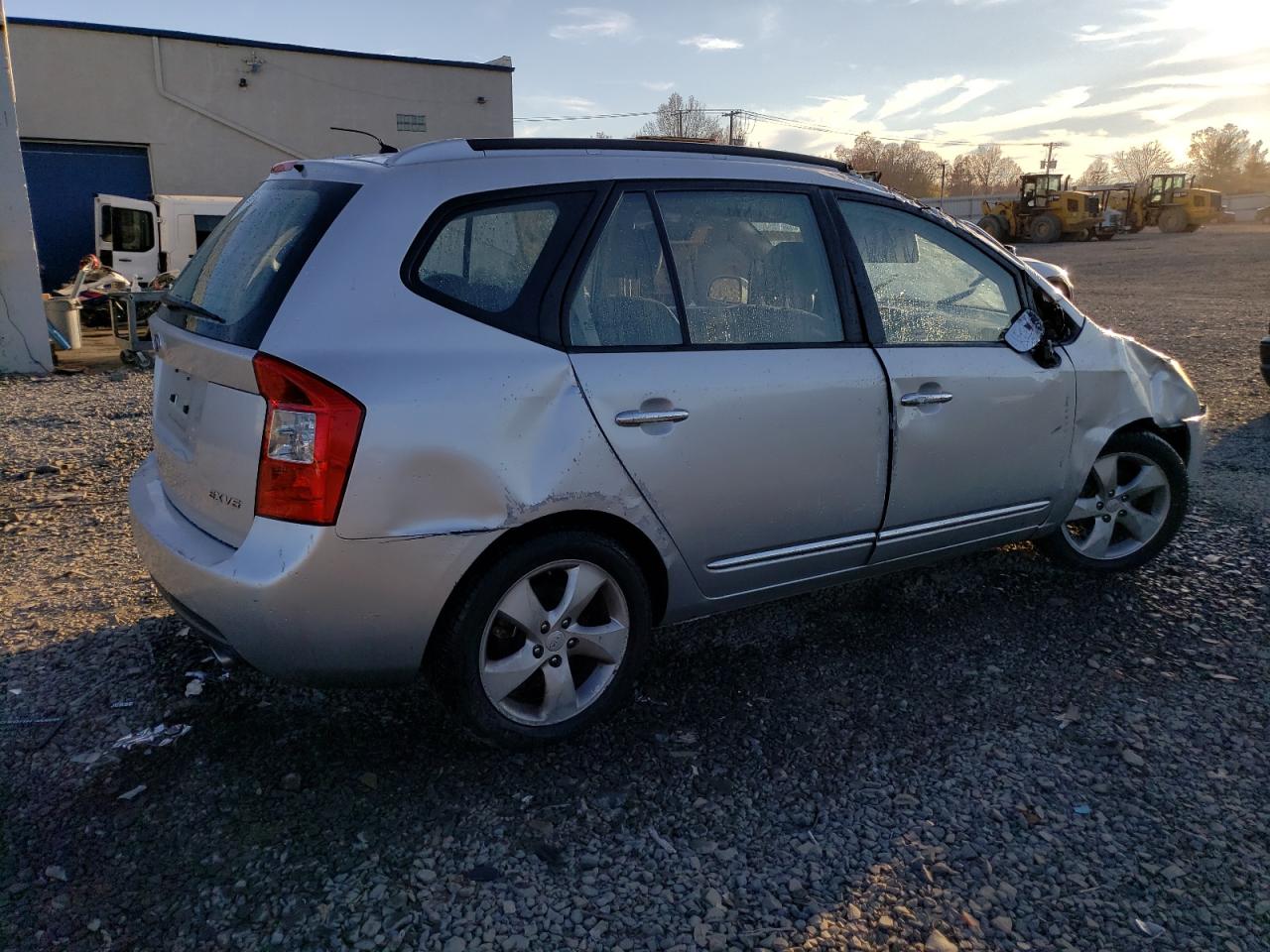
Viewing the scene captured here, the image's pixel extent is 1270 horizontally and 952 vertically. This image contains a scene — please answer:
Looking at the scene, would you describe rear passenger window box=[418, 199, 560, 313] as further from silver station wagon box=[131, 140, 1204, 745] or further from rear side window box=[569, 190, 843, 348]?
rear side window box=[569, 190, 843, 348]

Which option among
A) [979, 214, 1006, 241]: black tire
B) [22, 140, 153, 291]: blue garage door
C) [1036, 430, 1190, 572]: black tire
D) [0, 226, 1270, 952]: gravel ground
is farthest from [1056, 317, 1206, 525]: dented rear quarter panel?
[979, 214, 1006, 241]: black tire

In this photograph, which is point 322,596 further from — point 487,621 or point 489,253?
point 489,253

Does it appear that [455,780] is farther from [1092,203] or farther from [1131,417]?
[1092,203]

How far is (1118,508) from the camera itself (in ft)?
13.8

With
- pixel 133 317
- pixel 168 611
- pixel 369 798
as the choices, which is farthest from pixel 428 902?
pixel 133 317

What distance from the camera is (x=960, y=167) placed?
113m

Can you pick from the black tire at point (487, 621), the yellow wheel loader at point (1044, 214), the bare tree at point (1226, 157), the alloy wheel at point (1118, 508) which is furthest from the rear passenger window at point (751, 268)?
the bare tree at point (1226, 157)

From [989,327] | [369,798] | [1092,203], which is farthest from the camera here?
[1092,203]

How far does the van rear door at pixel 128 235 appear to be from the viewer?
18438 millimetres

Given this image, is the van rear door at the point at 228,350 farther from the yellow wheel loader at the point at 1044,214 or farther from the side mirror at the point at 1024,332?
the yellow wheel loader at the point at 1044,214

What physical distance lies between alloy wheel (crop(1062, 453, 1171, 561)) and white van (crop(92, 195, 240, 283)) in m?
18.1

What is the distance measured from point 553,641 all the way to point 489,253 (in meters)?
1.15

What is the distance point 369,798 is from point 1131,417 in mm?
3349

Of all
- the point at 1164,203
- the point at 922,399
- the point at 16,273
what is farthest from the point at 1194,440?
the point at 1164,203
